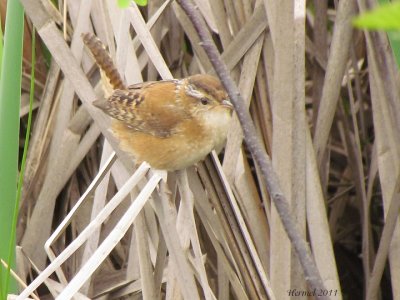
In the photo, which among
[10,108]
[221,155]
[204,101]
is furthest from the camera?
[221,155]

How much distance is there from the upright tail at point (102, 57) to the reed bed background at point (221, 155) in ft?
0.12

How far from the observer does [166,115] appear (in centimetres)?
229

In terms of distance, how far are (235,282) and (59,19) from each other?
1.28 meters

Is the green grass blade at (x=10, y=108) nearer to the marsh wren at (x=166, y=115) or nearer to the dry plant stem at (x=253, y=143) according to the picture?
the marsh wren at (x=166, y=115)

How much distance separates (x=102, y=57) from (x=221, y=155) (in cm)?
74

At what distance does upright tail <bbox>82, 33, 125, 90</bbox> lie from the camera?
89.1 inches

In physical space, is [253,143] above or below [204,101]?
above

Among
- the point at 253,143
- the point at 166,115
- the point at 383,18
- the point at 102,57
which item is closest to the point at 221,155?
the point at 166,115

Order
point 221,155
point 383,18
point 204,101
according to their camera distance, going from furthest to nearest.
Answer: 1. point 221,155
2. point 204,101
3. point 383,18

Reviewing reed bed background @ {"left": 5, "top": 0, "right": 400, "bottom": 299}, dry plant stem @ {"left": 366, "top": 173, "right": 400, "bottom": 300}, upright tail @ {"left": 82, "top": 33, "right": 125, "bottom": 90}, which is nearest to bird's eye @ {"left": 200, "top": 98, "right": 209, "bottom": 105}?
reed bed background @ {"left": 5, "top": 0, "right": 400, "bottom": 299}

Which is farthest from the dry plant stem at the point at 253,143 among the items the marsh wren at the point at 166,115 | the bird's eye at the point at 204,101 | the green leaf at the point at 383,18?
the bird's eye at the point at 204,101

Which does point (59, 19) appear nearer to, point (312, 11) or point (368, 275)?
point (312, 11)

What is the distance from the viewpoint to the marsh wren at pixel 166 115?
2123mm

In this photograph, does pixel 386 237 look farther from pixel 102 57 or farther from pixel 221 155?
pixel 102 57
